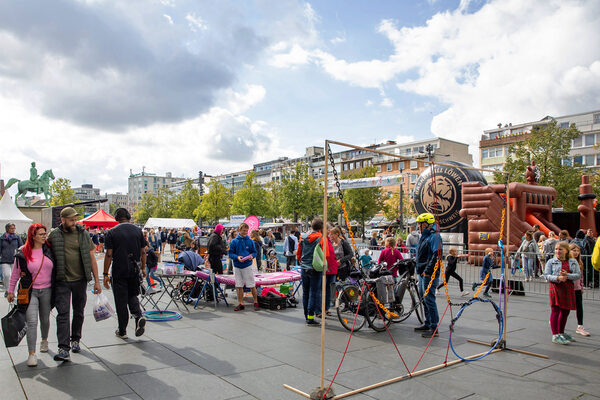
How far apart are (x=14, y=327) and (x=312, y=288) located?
4.46 m

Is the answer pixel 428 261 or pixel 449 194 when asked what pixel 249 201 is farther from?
pixel 428 261

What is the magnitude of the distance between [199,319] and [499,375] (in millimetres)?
5110

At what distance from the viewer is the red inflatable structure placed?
18656 millimetres

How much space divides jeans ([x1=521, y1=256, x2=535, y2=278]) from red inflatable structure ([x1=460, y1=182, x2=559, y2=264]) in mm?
3479

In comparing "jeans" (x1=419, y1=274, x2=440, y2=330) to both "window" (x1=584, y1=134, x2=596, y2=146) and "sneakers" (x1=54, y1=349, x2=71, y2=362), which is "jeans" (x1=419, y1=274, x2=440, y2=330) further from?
"window" (x1=584, y1=134, x2=596, y2=146)

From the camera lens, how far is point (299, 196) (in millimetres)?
57562

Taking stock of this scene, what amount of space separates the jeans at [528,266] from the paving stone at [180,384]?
39.7 ft

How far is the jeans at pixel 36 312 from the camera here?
5266 mm

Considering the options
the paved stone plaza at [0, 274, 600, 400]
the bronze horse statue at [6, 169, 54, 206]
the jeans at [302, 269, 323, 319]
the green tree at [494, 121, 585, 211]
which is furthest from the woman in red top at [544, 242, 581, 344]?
the bronze horse statue at [6, 169, 54, 206]

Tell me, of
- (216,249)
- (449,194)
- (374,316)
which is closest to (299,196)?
(449,194)

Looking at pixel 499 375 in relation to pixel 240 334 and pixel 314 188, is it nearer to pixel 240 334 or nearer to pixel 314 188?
pixel 240 334

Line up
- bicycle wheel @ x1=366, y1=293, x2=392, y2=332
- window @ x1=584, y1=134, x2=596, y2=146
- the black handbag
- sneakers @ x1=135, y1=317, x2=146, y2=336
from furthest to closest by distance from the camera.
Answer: window @ x1=584, y1=134, x2=596, y2=146, bicycle wheel @ x1=366, y1=293, x2=392, y2=332, sneakers @ x1=135, y1=317, x2=146, y2=336, the black handbag

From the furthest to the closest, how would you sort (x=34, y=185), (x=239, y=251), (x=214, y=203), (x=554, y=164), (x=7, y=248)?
(x=214, y=203) → (x=34, y=185) → (x=554, y=164) → (x=7, y=248) → (x=239, y=251)

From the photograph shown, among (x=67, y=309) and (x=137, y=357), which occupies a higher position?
(x=67, y=309)
